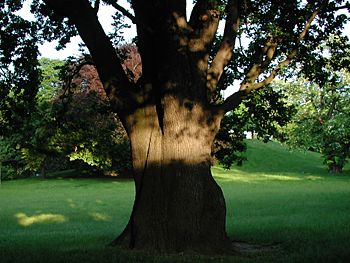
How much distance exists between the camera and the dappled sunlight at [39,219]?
20.8m

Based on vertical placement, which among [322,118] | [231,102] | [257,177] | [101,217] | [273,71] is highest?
[322,118]

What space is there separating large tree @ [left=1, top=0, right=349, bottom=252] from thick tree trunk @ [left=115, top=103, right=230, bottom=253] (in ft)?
0.07

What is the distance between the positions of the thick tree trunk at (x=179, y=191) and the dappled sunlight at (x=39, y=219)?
11584 millimetres

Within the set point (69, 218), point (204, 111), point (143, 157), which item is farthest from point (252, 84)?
point (69, 218)

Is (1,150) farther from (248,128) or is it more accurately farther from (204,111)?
(204,111)

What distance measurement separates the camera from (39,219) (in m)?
21.7

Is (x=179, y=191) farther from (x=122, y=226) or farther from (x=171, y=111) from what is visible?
(x=122, y=226)

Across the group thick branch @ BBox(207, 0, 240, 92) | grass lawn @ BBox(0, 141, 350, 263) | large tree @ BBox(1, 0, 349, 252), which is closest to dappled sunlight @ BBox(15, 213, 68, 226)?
grass lawn @ BBox(0, 141, 350, 263)

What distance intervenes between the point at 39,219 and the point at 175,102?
46.0 feet

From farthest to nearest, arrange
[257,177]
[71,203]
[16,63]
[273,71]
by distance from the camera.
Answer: [257,177] < [71,203] < [16,63] < [273,71]

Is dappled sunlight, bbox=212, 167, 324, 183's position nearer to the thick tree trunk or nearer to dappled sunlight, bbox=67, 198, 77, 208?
dappled sunlight, bbox=67, 198, 77, 208

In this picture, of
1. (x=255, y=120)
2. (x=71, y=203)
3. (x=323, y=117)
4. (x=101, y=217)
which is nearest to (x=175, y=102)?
(x=255, y=120)

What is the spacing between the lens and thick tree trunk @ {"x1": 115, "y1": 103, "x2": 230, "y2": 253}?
966 centimetres

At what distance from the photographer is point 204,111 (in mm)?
10195
